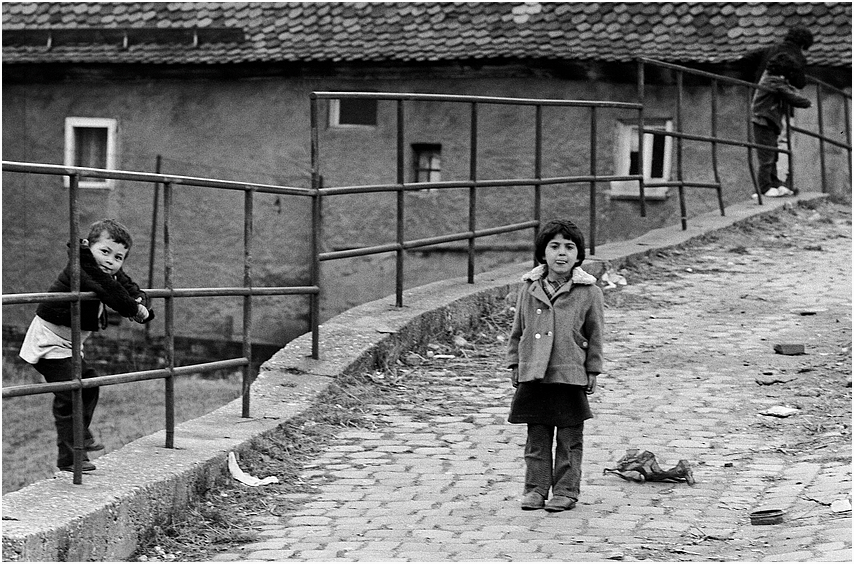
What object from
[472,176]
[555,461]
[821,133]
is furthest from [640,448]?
[821,133]

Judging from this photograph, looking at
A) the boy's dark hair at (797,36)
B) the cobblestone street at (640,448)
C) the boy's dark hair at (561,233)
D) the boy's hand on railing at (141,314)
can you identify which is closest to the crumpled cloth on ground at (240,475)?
the cobblestone street at (640,448)

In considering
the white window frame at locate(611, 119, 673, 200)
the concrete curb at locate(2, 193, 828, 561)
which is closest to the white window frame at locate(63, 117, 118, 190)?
the white window frame at locate(611, 119, 673, 200)

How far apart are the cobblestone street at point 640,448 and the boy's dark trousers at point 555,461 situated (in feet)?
0.41

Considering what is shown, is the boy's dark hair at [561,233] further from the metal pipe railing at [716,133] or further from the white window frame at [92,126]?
the white window frame at [92,126]

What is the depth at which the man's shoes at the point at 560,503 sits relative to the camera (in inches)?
222

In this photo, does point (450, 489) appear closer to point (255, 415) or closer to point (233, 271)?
point (255, 415)

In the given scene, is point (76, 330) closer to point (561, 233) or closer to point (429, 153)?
point (561, 233)

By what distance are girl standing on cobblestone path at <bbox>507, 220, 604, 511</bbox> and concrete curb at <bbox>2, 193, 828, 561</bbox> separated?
4.41ft

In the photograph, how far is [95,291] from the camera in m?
5.32

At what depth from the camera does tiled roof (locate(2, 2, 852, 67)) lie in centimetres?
1950

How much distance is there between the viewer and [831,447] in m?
6.38

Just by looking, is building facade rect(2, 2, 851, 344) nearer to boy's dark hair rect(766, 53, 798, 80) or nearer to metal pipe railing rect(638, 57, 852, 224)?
metal pipe railing rect(638, 57, 852, 224)

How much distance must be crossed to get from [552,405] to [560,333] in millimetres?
299

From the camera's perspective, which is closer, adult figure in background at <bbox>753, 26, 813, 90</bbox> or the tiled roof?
adult figure in background at <bbox>753, 26, 813, 90</bbox>
